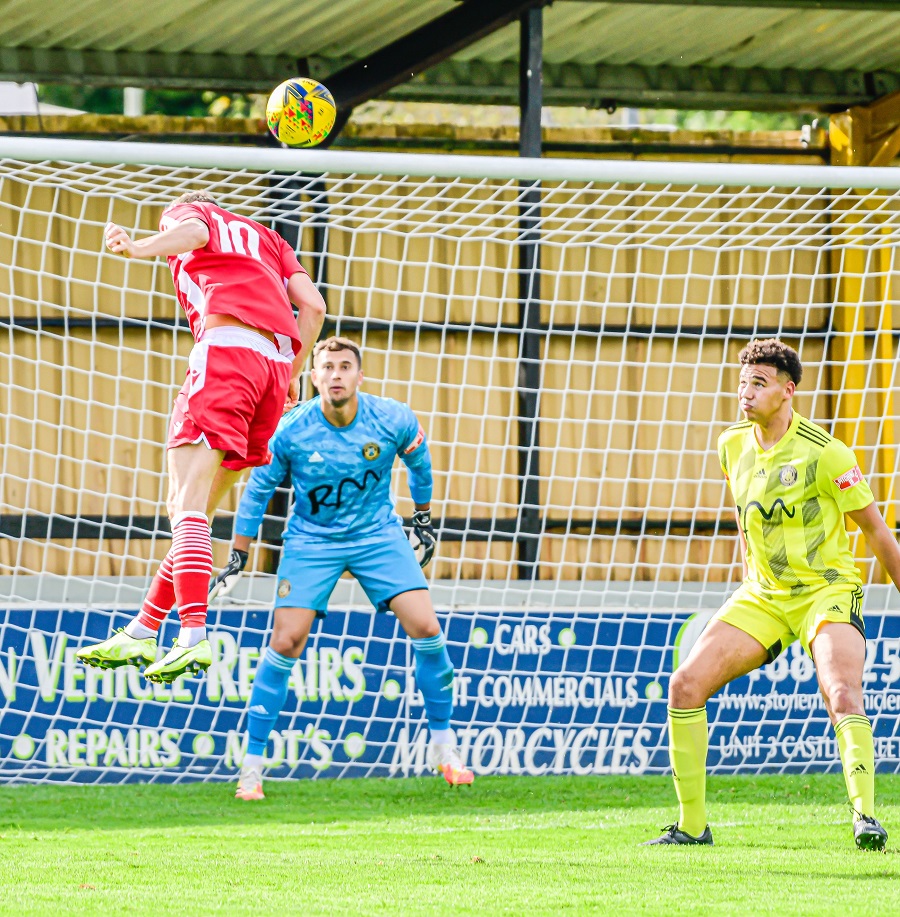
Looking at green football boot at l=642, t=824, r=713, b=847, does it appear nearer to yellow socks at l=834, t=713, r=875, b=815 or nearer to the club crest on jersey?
yellow socks at l=834, t=713, r=875, b=815

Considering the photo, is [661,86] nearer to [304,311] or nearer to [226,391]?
[304,311]

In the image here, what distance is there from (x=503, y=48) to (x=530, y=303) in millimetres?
1992

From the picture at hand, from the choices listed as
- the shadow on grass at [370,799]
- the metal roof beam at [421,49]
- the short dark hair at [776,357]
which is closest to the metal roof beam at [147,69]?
the metal roof beam at [421,49]

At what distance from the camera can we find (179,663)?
441 centimetres

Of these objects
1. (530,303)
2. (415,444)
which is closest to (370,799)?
(415,444)

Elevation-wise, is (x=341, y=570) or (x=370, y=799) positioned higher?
(x=341, y=570)

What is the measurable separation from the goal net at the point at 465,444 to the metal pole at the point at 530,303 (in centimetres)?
5

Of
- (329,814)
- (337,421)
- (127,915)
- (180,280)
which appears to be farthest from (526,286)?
(127,915)

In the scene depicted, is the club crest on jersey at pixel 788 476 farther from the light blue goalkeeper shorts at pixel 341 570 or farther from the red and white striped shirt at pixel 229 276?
the light blue goalkeeper shorts at pixel 341 570

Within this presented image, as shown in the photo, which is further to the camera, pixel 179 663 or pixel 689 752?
pixel 689 752

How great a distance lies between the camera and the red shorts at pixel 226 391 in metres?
4.66

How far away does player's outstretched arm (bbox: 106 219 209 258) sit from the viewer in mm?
4395

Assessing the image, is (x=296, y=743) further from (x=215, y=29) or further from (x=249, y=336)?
(x=215, y=29)

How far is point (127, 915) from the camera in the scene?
13.1 feet
